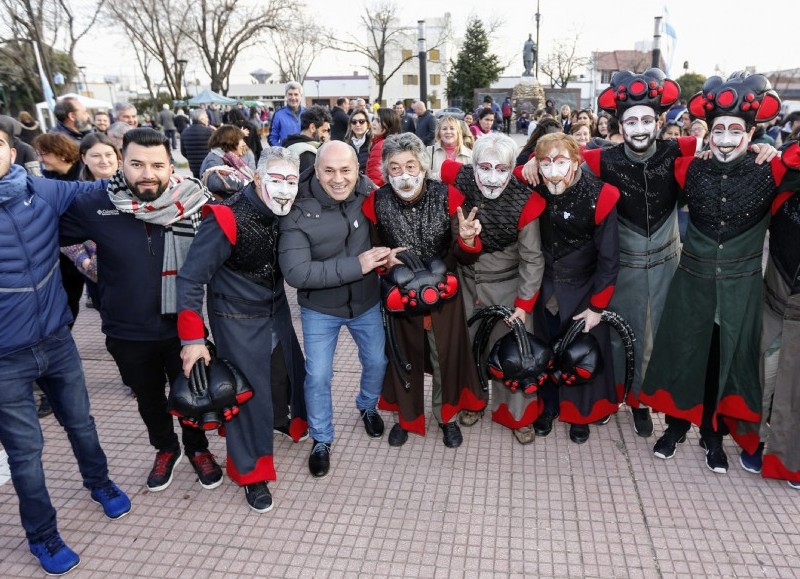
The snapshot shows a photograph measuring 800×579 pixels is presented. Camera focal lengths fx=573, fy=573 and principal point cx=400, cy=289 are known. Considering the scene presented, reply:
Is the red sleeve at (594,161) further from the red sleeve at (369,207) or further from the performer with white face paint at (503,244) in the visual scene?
the red sleeve at (369,207)

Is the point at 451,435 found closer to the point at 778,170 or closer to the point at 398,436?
the point at 398,436

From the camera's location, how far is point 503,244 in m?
3.24

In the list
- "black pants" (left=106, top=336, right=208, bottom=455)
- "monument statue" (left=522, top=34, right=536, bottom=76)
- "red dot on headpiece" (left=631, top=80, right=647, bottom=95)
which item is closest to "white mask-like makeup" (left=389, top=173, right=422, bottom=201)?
"red dot on headpiece" (left=631, top=80, right=647, bottom=95)

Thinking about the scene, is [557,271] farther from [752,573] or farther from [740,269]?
[752,573]

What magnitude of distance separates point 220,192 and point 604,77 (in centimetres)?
6250

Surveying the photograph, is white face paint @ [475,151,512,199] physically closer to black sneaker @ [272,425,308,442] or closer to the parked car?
black sneaker @ [272,425,308,442]

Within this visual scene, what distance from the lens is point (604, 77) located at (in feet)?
192

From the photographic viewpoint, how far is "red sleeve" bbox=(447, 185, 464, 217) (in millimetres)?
3154

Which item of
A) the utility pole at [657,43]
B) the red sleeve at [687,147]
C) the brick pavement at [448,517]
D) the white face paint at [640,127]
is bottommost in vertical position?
the brick pavement at [448,517]

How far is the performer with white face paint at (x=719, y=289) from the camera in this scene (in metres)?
2.89

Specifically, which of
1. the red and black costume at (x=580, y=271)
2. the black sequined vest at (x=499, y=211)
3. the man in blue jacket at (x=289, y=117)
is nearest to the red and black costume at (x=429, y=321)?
the black sequined vest at (x=499, y=211)

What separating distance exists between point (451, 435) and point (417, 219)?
1.35m

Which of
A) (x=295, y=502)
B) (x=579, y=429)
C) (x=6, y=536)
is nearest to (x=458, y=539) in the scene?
(x=295, y=502)

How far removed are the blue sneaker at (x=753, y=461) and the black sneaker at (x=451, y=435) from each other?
1571mm
